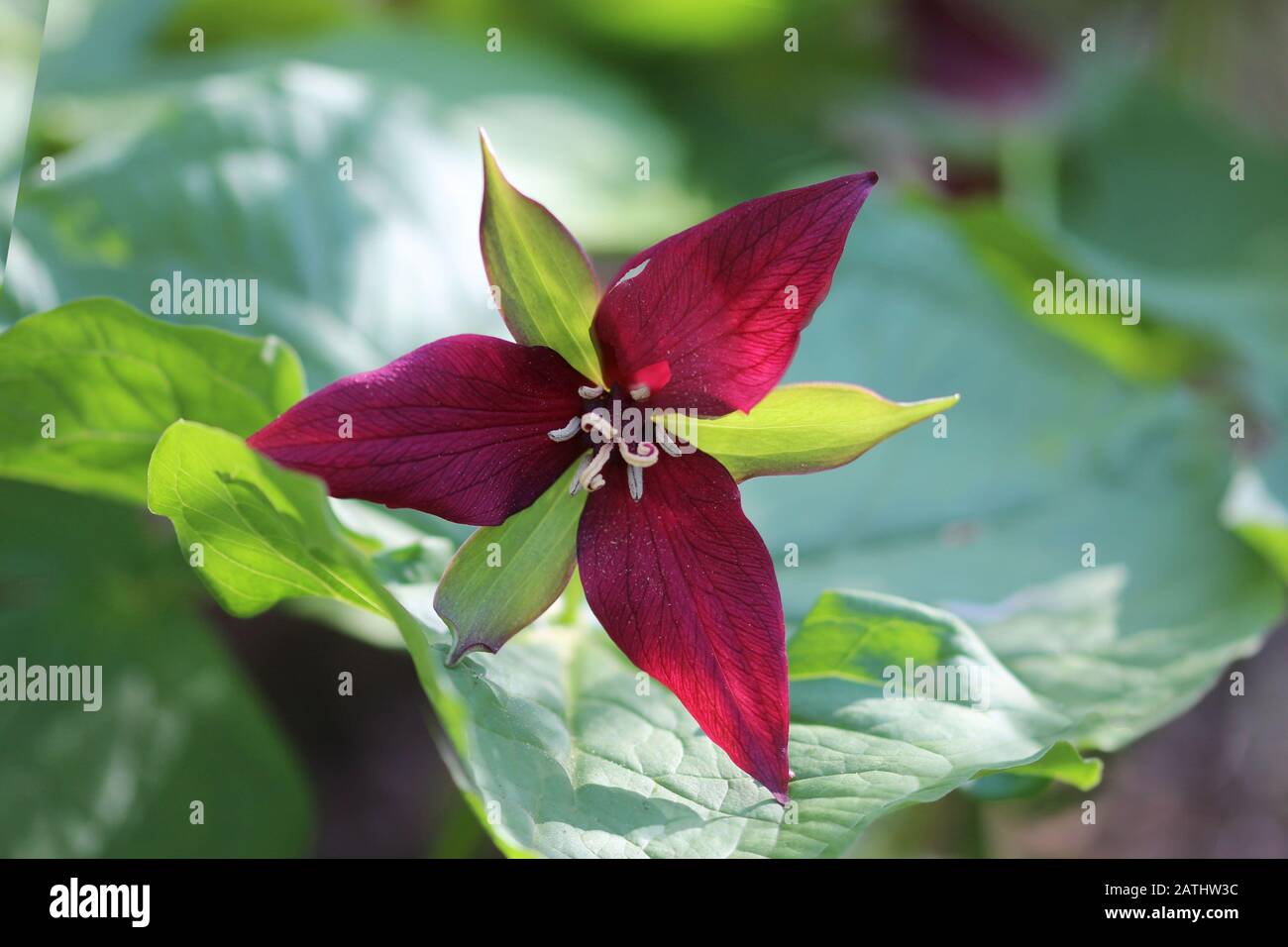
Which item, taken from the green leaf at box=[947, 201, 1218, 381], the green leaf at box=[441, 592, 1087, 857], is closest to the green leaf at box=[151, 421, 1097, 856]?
the green leaf at box=[441, 592, 1087, 857]

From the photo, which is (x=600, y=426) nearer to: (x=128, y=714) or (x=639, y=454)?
(x=639, y=454)

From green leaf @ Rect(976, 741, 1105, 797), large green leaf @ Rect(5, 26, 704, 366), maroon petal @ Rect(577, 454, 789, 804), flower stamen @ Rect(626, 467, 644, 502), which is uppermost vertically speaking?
large green leaf @ Rect(5, 26, 704, 366)

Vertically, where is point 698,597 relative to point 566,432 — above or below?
below

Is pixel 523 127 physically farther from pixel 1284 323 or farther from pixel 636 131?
pixel 1284 323

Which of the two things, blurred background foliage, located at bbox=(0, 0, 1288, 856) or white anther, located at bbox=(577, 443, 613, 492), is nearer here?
white anther, located at bbox=(577, 443, 613, 492)

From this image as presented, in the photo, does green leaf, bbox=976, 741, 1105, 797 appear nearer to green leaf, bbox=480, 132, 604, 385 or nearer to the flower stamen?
the flower stamen

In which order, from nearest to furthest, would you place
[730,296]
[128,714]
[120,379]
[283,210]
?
1. [730,296]
2. [120,379]
3. [283,210]
4. [128,714]

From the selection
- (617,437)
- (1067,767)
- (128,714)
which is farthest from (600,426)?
(128,714)
